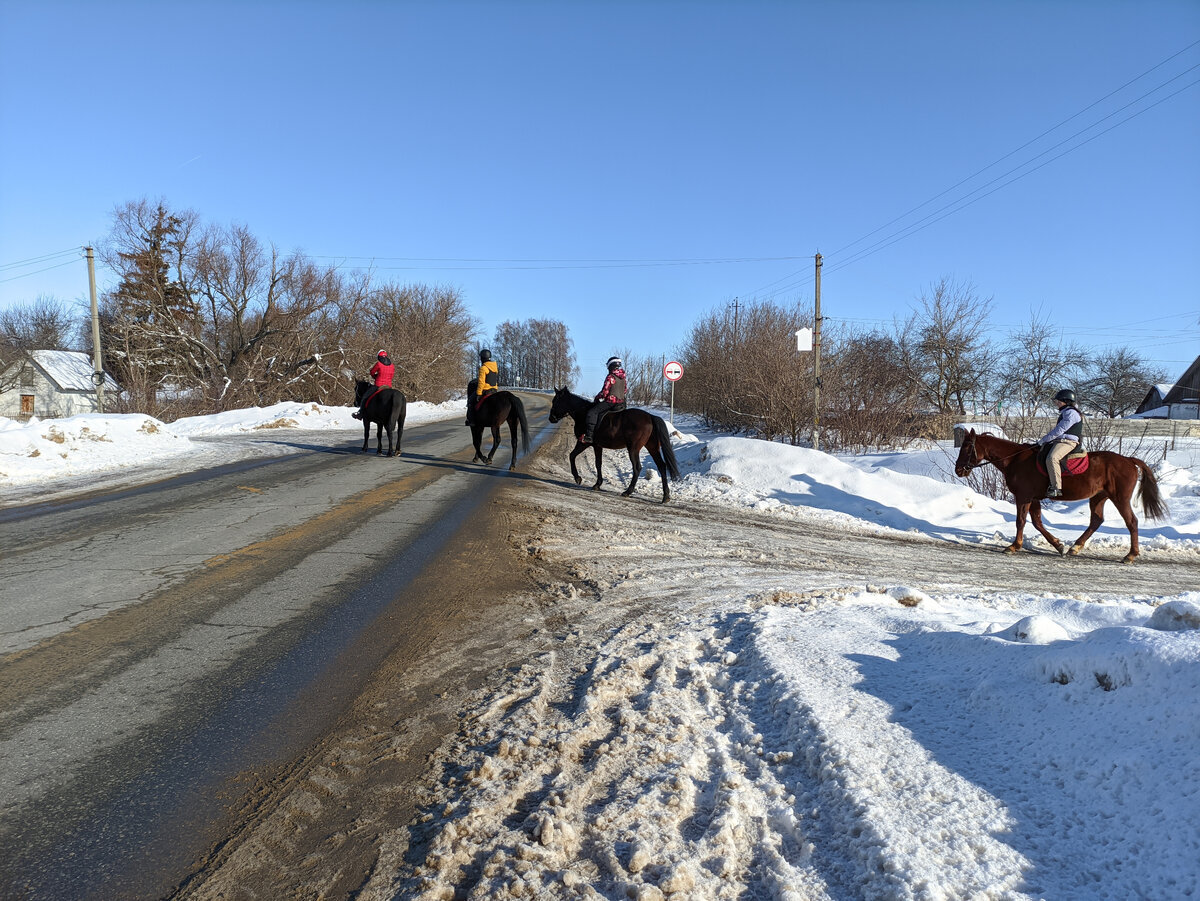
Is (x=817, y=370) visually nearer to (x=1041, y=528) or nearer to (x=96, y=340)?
(x=1041, y=528)

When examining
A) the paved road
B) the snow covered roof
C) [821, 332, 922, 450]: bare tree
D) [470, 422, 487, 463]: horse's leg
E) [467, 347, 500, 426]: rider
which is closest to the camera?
the paved road

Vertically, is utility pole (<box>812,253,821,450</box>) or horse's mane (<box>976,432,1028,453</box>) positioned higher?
utility pole (<box>812,253,821,450</box>)

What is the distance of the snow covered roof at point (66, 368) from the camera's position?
54719 millimetres

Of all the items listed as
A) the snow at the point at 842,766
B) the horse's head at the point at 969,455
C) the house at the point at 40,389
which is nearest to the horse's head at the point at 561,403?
the horse's head at the point at 969,455

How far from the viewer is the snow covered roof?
5472cm

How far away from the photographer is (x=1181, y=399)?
174 ft

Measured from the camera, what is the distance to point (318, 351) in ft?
133

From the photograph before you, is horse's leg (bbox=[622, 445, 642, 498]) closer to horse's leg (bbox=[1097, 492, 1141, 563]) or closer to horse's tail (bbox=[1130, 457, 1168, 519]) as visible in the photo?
horse's leg (bbox=[1097, 492, 1141, 563])

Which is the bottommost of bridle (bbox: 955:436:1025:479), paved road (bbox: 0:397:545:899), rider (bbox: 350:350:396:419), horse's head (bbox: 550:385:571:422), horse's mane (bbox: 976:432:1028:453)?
paved road (bbox: 0:397:545:899)

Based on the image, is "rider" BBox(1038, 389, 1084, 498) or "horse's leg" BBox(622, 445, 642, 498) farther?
"horse's leg" BBox(622, 445, 642, 498)

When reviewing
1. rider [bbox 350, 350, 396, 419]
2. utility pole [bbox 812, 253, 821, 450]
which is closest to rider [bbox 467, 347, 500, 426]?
rider [bbox 350, 350, 396, 419]

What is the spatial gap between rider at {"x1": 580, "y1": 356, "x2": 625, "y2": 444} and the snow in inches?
339

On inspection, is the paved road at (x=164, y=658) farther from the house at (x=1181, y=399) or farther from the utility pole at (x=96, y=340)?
the house at (x=1181, y=399)

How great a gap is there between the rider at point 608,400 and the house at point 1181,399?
169 ft
